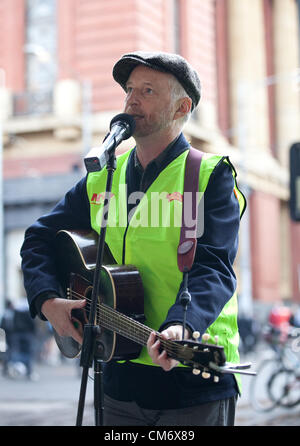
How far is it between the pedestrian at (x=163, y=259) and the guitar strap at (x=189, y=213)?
0.08 feet

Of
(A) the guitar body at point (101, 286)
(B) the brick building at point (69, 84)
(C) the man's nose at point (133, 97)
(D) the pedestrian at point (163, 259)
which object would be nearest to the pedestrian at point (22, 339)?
(B) the brick building at point (69, 84)

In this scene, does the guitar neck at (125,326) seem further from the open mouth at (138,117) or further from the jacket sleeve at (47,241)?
the open mouth at (138,117)

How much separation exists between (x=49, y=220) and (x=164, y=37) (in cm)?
2109

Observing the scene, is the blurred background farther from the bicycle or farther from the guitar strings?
the guitar strings

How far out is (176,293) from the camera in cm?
279

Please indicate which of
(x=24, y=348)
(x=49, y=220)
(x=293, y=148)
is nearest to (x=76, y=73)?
(x=24, y=348)

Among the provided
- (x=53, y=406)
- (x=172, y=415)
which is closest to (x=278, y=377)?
(x=53, y=406)

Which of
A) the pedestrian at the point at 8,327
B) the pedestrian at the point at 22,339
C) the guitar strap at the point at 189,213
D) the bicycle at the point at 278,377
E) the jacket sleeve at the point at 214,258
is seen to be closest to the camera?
the jacket sleeve at the point at 214,258

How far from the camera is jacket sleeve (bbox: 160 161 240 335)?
8.50ft

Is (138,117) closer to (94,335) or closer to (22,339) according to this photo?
(94,335)

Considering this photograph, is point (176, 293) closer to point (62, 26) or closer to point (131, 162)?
point (131, 162)

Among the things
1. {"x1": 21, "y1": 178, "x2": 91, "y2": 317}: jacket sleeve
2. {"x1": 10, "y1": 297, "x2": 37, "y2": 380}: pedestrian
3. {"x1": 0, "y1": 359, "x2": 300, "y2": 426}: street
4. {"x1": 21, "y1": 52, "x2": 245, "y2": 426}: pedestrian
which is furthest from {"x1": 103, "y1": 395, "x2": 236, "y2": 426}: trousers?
{"x1": 10, "y1": 297, "x2": 37, "y2": 380}: pedestrian

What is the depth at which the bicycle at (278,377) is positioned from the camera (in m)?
10.2

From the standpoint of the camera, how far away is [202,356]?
2389mm
